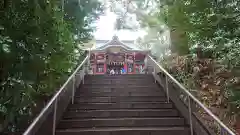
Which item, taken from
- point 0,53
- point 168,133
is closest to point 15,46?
point 0,53

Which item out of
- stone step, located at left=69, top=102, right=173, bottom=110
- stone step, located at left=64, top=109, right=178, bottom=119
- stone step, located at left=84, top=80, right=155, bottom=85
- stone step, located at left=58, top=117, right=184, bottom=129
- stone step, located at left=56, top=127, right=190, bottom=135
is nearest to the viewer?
stone step, located at left=56, top=127, right=190, bottom=135

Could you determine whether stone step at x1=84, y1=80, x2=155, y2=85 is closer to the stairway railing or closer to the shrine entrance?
the stairway railing

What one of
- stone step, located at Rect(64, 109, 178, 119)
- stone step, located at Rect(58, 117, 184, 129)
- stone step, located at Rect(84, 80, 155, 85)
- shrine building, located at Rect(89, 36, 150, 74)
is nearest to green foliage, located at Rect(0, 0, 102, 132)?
stone step, located at Rect(58, 117, 184, 129)

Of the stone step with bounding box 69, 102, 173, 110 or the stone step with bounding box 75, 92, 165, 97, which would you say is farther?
the stone step with bounding box 75, 92, 165, 97

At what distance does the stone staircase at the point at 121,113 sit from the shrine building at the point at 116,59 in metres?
11.2

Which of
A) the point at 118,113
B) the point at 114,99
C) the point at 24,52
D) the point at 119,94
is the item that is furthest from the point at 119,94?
the point at 24,52

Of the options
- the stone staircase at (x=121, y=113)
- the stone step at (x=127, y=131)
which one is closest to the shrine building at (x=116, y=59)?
the stone staircase at (x=121, y=113)

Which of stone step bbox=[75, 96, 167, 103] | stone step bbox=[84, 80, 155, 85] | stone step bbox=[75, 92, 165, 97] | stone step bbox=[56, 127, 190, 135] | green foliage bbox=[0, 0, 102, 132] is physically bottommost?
stone step bbox=[56, 127, 190, 135]

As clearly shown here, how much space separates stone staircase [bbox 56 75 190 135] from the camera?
4.16 meters

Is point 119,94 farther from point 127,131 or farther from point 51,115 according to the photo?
point 51,115

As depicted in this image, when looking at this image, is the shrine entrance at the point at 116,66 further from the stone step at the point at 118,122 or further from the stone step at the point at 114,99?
the stone step at the point at 118,122

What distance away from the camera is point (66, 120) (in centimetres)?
458

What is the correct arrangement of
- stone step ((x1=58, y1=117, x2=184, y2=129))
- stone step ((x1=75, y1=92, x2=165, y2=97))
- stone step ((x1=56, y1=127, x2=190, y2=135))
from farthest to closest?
stone step ((x1=75, y1=92, x2=165, y2=97)) < stone step ((x1=58, y1=117, x2=184, y2=129)) < stone step ((x1=56, y1=127, x2=190, y2=135))

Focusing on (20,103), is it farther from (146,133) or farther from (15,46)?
(146,133)
